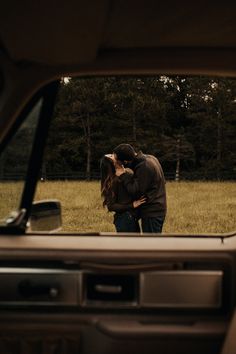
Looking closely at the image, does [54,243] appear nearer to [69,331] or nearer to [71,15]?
[69,331]

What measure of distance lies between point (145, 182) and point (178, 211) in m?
13.2

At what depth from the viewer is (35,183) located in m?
2.70

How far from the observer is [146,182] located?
280 inches

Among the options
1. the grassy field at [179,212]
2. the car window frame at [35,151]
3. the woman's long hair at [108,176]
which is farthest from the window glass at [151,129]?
the car window frame at [35,151]

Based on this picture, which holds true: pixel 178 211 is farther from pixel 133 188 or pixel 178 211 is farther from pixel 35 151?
pixel 35 151

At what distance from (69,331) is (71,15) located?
1206 mm

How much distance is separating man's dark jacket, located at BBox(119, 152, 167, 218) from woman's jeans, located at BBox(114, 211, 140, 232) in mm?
119

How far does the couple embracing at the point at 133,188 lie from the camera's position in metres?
7.11

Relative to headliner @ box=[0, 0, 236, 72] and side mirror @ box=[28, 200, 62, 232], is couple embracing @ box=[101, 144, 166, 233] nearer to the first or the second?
side mirror @ box=[28, 200, 62, 232]

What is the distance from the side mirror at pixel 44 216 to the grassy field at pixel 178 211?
254 inches

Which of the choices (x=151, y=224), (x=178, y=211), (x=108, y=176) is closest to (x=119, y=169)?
(x=108, y=176)

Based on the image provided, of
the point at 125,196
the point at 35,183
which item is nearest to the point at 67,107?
the point at 125,196

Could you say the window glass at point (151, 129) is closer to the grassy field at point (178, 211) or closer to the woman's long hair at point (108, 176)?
the grassy field at point (178, 211)

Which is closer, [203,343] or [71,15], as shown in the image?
[71,15]
